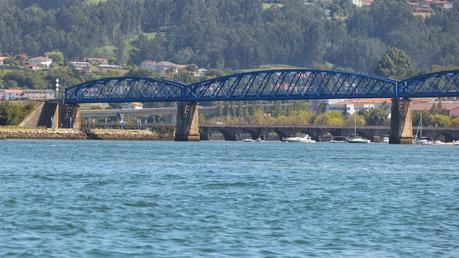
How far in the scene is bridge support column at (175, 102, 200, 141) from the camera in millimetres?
177875

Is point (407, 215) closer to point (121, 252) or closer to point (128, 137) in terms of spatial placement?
point (121, 252)

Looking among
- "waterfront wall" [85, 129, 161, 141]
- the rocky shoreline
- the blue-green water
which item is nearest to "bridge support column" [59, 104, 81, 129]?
"waterfront wall" [85, 129, 161, 141]

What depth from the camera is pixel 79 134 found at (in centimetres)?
17762

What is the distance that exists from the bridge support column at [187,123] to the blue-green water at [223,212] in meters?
94.3

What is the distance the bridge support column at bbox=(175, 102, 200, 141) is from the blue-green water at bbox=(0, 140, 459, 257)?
9433 cm

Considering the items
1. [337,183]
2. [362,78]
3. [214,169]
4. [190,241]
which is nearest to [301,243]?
[190,241]

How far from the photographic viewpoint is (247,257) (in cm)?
4031

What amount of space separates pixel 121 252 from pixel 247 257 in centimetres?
343

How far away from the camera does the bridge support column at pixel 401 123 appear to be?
6609 inches

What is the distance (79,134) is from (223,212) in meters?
127

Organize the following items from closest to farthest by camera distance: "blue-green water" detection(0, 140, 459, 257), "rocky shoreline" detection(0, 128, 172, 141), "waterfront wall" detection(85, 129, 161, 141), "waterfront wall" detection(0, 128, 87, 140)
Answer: "blue-green water" detection(0, 140, 459, 257) < "waterfront wall" detection(0, 128, 87, 140) < "rocky shoreline" detection(0, 128, 172, 141) < "waterfront wall" detection(85, 129, 161, 141)

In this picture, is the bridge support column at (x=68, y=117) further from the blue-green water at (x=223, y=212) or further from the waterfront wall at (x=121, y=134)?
the blue-green water at (x=223, y=212)

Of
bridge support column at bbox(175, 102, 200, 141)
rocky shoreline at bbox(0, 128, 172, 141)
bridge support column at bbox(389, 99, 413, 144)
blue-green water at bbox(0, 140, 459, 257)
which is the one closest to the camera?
blue-green water at bbox(0, 140, 459, 257)

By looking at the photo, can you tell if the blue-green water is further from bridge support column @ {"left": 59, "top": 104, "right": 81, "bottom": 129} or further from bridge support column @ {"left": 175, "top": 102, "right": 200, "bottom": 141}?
bridge support column @ {"left": 59, "top": 104, "right": 81, "bottom": 129}
